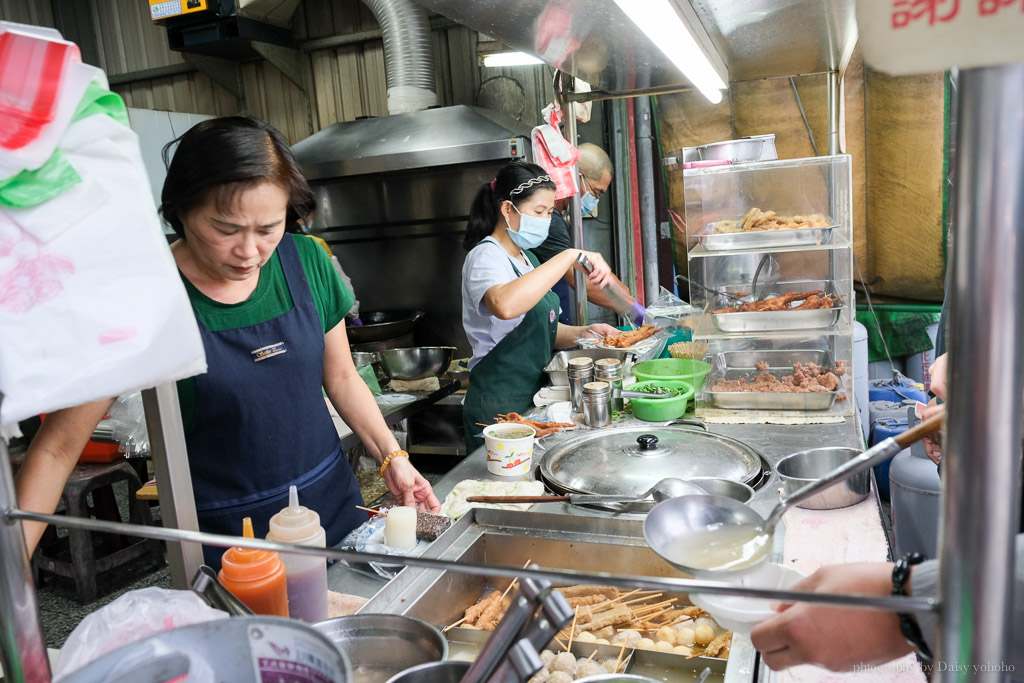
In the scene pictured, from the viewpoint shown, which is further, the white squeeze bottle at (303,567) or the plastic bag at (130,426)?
the plastic bag at (130,426)

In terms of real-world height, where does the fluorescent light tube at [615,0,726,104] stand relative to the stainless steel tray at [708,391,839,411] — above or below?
above

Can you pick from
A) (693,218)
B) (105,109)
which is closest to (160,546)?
(693,218)

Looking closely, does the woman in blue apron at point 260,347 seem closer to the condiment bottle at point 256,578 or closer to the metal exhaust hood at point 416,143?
the condiment bottle at point 256,578

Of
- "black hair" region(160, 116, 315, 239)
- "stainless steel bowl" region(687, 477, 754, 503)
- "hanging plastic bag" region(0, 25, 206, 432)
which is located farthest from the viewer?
"stainless steel bowl" region(687, 477, 754, 503)

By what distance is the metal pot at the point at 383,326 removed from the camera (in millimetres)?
5301

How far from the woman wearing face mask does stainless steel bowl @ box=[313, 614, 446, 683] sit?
2.06 metres

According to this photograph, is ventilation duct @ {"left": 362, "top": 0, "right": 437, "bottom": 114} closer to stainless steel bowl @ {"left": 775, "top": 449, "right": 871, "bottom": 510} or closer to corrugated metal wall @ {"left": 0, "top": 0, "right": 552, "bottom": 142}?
corrugated metal wall @ {"left": 0, "top": 0, "right": 552, "bottom": 142}

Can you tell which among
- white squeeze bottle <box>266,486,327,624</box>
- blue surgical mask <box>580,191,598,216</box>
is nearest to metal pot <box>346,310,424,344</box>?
blue surgical mask <box>580,191,598,216</box>

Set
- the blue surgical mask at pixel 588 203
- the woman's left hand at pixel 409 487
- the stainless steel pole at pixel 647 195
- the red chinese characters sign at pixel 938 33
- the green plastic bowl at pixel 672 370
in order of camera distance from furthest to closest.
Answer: the stainless steel pole at pixel 647 195 → the blue surgical mask at pixel 588 203 → the green plastic bowl at pixel 672 370 → the woman's left hand at pixel 409 487 → the red chinese characters sign at pixel 938 33

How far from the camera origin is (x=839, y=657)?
2.58 feet

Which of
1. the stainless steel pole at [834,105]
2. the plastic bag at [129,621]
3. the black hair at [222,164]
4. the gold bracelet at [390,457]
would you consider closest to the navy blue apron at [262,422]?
the gold bracelet at [390,457]

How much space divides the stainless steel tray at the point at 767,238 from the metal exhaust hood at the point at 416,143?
8.16 feet

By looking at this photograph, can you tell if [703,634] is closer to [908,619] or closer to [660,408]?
[908,619]

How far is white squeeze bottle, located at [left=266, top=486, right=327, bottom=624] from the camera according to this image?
1197 millimetres
